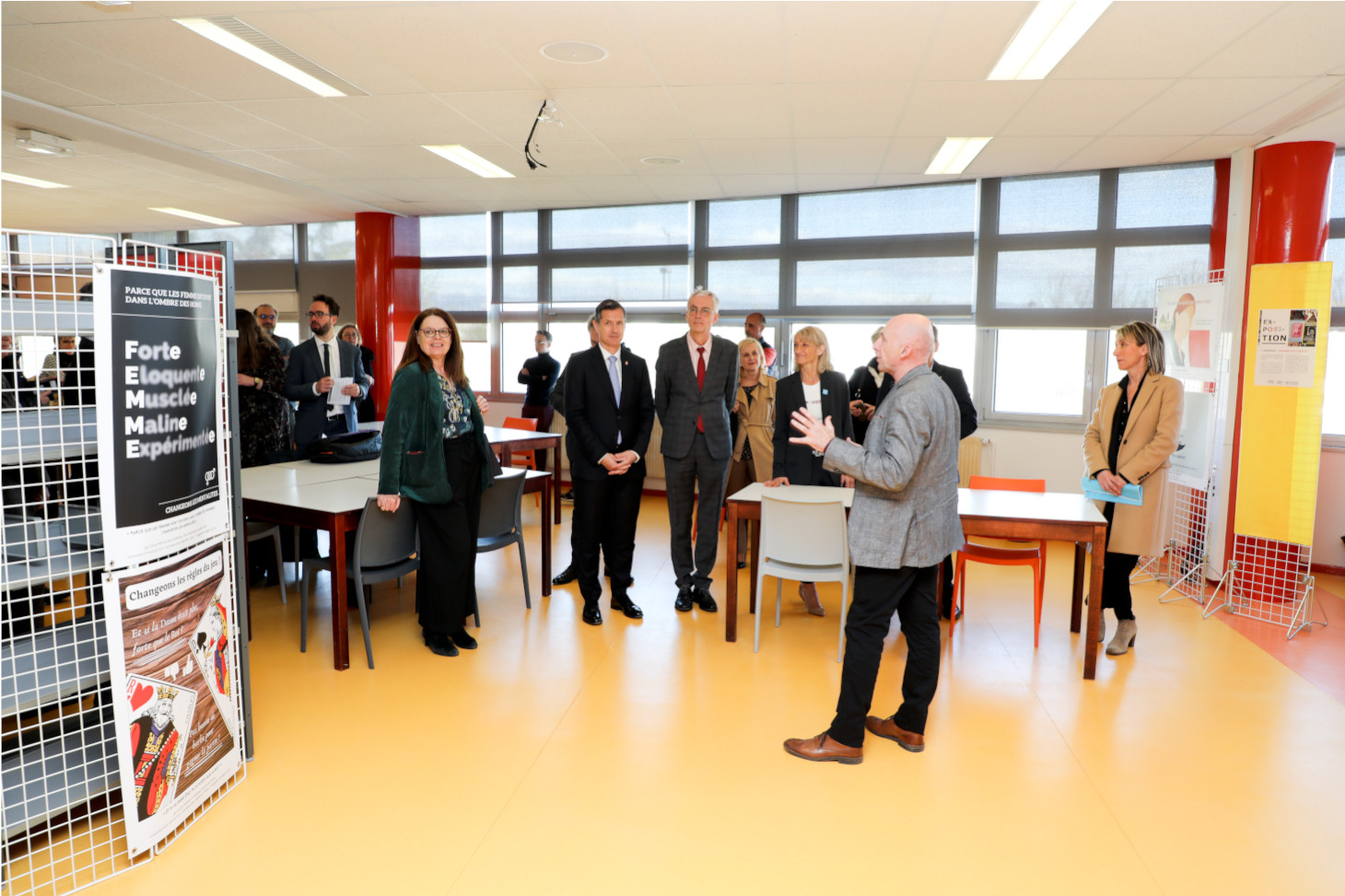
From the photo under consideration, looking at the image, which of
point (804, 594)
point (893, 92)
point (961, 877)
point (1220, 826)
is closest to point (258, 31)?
point (893, 92)

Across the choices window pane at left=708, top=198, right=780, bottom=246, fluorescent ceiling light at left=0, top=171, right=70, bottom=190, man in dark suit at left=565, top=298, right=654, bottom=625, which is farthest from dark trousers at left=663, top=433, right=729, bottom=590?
fluorescent ceiling light at left=0, top=171, right=70, bottom=190

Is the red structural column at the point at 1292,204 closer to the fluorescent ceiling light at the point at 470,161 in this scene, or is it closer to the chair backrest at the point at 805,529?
the chair backrest at the point at 805,529

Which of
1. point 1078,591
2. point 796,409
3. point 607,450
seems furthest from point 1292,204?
point 607,450

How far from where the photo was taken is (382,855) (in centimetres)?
237

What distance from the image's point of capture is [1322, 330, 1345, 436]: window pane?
5.95m

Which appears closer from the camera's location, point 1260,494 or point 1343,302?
point 1260,494

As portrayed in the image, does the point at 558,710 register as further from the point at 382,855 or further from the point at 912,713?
the point at 912,713

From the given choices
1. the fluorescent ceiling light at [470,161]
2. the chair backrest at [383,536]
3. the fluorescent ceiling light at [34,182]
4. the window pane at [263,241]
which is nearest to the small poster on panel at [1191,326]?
the chair backrest at [383,536]

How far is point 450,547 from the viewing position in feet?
12.7

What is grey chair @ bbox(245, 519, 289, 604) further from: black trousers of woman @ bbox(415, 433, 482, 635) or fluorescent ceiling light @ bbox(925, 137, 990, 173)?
fluorescent ceiling light @ bbox(925, 137, 990, 173)

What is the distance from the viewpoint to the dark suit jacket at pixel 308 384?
5375 millimetres

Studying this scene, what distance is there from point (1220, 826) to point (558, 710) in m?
2.38

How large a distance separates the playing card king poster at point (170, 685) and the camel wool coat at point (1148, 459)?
3958mm

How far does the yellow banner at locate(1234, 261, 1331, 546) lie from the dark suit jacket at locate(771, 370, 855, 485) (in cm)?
258
